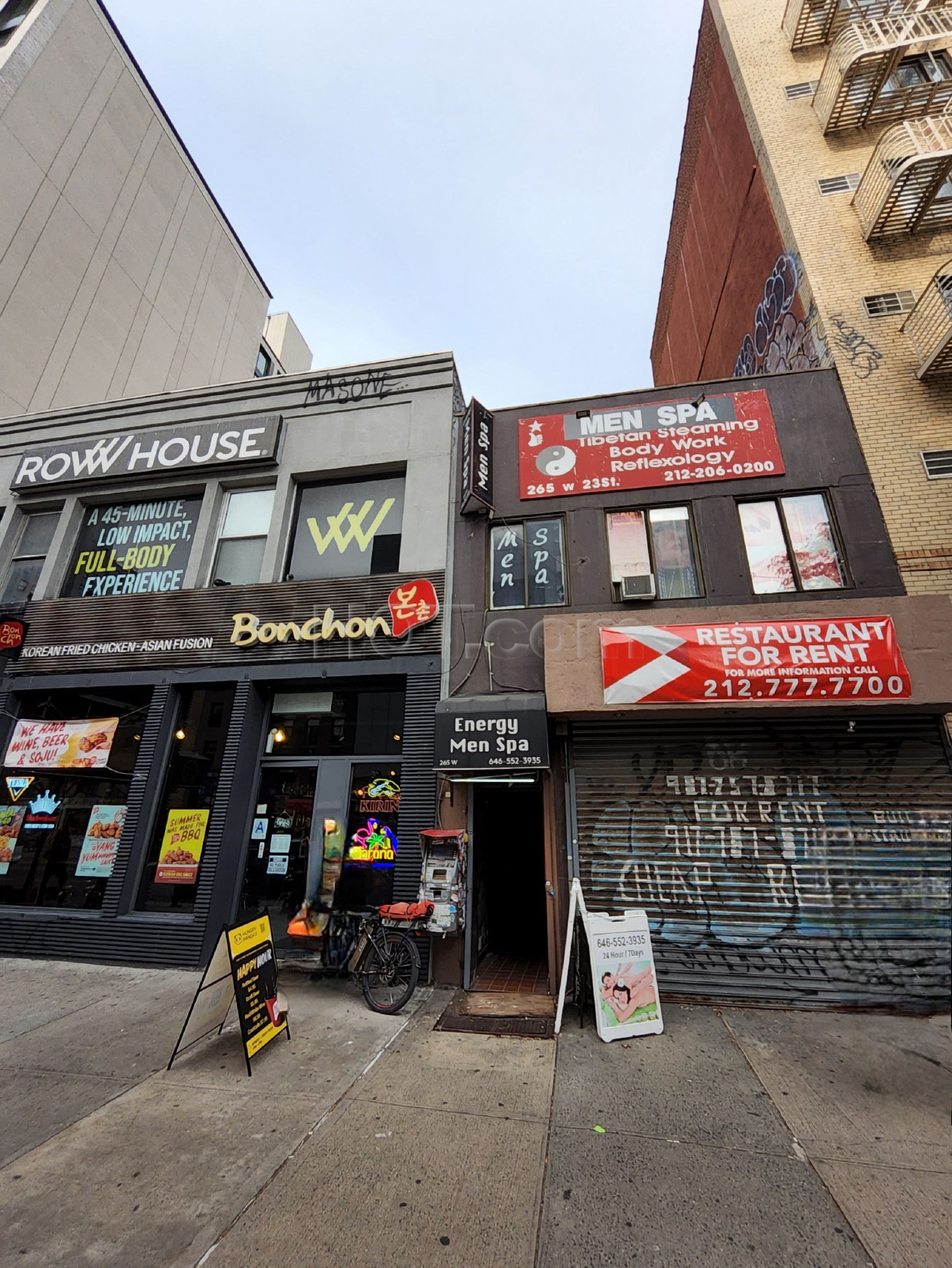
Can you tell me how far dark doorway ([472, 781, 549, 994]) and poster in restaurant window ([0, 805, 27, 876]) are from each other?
8386 millimetres

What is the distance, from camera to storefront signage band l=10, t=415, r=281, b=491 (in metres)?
10.7

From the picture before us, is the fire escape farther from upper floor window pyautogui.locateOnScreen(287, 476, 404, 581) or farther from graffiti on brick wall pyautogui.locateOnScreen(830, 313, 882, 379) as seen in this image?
A: upper floor window pyautogui.locateOnScreen(287, 476, 404, 581)

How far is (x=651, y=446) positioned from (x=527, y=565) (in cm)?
300

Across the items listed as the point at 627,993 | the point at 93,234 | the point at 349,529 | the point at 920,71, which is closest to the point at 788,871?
the point at 627,993

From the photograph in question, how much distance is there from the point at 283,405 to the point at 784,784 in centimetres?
1147

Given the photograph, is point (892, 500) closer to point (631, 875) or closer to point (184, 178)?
point (631, 875)

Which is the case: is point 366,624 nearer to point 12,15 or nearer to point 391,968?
point 391,968

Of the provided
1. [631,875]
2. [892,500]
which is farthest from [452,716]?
[892,500]

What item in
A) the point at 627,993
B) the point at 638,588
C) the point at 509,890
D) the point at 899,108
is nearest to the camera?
the point at 627,993

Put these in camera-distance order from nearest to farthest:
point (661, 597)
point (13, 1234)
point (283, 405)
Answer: point (13, 1234), point (661, 597), point (283, 405)

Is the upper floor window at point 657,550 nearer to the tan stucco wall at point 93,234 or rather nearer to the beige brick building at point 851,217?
the beige brick building at point 851,217

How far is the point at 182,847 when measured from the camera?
29.0ft

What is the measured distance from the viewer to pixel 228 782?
868cm

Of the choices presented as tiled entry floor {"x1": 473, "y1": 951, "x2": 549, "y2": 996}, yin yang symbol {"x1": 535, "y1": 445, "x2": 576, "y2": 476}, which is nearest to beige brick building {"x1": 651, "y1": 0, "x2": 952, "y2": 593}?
yin yang symbol {"x1": 535, "y1": 445, "x2": 576, "y2": 476}
